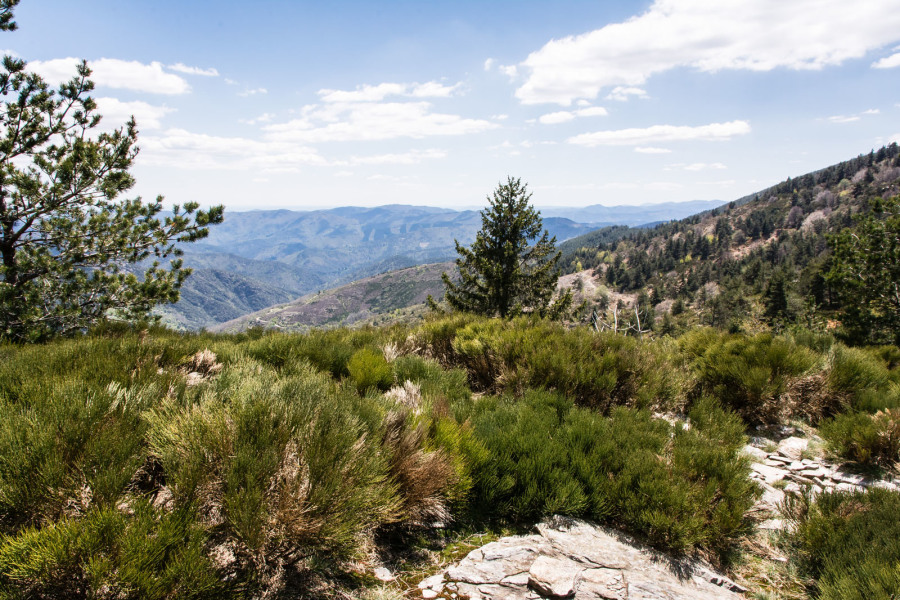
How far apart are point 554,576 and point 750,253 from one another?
172 meters

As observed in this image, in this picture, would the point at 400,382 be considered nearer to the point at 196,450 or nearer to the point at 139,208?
the point at 196,450

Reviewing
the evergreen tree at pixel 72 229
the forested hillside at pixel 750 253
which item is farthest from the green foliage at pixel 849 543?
the forested hillside at pixel 750 253

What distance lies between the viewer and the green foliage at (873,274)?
19.8m

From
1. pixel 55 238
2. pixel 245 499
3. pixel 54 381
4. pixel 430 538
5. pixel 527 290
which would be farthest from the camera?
pixel 527 290

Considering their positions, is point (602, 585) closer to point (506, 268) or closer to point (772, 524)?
point (772, 524)

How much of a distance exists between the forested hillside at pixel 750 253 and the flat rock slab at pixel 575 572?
80.2m

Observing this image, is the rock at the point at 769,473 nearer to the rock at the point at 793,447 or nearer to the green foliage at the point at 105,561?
the rock at the point at 793,447

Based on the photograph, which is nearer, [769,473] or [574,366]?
[769,473]

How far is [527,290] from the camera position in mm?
22312

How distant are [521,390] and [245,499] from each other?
4217 mm

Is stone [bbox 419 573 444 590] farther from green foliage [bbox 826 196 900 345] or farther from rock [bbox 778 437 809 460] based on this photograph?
green foliage [bbox 826 196 900 345]

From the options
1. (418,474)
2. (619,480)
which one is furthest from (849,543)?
(418,474)

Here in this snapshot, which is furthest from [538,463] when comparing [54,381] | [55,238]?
[55,238]

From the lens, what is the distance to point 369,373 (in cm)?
514
